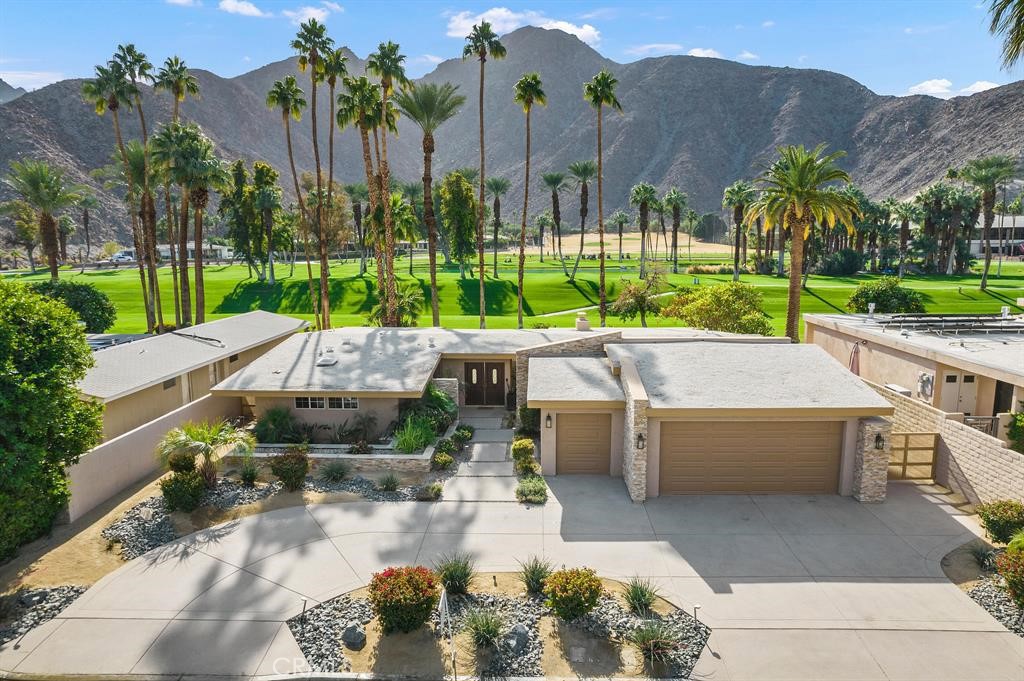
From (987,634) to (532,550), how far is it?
8254mm

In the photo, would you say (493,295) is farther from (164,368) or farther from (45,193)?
(164,368)

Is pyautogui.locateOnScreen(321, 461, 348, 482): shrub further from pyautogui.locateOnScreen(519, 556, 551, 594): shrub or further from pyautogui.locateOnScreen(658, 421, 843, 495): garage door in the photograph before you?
pyautogui.locateOnScreen(658, 421, 843, 495): garage door

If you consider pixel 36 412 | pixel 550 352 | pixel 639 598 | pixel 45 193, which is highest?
pixel 45 193

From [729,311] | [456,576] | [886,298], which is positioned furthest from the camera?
[886,298]

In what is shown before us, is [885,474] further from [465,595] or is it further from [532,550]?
[465,595]

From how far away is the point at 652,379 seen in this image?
57.6ft

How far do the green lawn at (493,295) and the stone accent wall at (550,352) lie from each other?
68.1 ft

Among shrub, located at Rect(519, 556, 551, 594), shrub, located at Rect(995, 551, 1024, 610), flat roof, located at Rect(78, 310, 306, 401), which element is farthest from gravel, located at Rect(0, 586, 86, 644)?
shrub, located at Rect(995, 551, 1024, 610)

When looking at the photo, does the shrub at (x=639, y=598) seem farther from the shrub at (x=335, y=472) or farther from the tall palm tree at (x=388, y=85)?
the tall palm tree at (x=388, y=85)

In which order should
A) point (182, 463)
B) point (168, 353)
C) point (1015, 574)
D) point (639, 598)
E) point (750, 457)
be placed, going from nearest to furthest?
point (1015, 574)
point (639, 598)
point (182, 463)
point (750, 457)
point (168, 353)

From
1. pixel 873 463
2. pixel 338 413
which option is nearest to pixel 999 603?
pixel 873 463

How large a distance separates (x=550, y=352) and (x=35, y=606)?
15.1 meters

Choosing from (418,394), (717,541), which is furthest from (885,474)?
(418,394)

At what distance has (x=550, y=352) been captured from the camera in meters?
21.4
